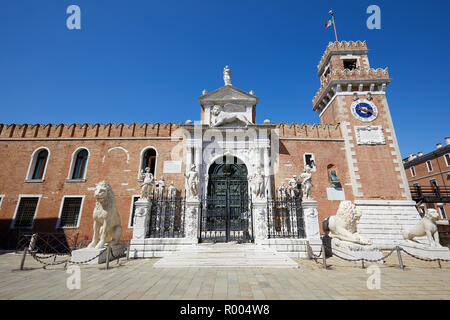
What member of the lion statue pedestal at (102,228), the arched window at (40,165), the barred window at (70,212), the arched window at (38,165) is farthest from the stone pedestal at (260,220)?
the arched window at (40,165)

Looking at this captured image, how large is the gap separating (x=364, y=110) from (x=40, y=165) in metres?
25.4

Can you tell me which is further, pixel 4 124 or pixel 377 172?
pixel 4 124

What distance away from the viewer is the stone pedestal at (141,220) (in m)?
8.87

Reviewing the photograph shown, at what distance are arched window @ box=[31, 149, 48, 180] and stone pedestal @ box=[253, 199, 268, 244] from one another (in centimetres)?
1585

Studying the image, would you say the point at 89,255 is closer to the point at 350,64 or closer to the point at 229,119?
the point at 229,119

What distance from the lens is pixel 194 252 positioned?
7832 millimetres

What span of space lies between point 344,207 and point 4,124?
79.7ft

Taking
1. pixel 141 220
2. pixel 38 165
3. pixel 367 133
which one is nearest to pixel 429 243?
pixel 367 133

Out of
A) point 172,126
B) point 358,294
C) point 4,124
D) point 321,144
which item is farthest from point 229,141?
point 4,124

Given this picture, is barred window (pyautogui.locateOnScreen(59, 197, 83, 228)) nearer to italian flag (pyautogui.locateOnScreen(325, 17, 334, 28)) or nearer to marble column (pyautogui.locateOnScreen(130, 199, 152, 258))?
marble column (pyautogui.locateOnScreen(130, 199, 152, 258))

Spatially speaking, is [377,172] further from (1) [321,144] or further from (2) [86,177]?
(2) [86,177]

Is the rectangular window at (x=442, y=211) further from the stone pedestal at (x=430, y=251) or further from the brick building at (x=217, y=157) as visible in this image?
the stone pedestal at (x=430, y=251)

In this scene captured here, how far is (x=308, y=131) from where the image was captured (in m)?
16.7
